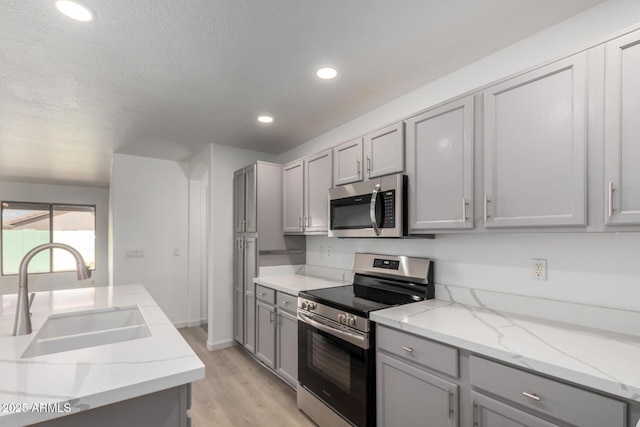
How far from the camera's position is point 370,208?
2.25 m

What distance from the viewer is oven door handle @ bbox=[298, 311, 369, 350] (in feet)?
5.97

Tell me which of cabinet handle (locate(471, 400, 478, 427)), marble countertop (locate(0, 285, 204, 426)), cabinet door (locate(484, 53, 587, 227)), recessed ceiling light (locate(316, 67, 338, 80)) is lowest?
cabinet handle (locate(471, 400, 478, 427))

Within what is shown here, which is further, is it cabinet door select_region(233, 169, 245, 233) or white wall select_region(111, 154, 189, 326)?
white wall select_region(111, 154, 189, 326)

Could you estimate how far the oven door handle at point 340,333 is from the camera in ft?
5.97

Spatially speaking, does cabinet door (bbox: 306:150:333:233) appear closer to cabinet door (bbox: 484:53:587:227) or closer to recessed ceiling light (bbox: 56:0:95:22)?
cabinet door (bbox: 484:53:587:227)

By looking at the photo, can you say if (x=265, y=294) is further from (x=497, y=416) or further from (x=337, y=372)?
(x=497, y=416)

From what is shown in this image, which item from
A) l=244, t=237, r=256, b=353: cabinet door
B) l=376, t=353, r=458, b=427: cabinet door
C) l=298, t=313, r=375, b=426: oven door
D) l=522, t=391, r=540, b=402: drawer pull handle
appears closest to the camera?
l=522, t=391, r=540, b=402: drawer pull handle

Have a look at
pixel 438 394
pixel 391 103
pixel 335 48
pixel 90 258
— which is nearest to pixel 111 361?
pixel 438 394

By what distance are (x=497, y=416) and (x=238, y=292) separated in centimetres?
298

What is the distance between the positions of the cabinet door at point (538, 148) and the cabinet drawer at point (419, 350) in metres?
0.69

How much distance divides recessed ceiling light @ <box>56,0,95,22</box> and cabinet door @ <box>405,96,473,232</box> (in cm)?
185

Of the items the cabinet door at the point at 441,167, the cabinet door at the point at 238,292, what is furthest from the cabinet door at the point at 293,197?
the cabinet door at the point at 441,167

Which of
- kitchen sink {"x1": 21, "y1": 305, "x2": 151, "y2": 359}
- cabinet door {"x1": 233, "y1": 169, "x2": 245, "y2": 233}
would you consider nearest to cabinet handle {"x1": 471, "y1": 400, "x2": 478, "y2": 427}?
kitchen sink {"x1": 21, "y1": 305, "x2": 151, "y2": 359}

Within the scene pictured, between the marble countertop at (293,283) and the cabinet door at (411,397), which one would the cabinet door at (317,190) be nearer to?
the marble countertop at (293,283)
